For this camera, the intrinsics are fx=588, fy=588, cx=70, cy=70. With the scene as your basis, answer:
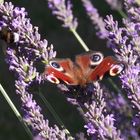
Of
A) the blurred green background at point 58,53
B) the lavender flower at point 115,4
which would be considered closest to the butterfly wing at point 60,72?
the lavender flower at point 115,4

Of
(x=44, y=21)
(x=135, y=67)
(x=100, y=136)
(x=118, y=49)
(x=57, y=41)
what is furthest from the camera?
(x=44, y=21)

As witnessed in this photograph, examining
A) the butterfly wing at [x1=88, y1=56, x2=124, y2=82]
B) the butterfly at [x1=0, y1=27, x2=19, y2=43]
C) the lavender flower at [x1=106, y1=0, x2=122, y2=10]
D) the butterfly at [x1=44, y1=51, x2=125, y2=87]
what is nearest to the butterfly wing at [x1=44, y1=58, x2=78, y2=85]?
the butterfly at [x1=44, y1=51, x2=125, y2=87]

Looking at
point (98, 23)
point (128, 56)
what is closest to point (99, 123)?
point (128, 56)

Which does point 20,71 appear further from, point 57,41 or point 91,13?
point 57,41

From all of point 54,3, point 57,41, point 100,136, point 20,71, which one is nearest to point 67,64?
point 20,71

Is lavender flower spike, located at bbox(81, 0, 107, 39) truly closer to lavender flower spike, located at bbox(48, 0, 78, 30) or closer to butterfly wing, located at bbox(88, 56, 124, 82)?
lavender flower spike, located at bbox(48, 0, 78, 30)

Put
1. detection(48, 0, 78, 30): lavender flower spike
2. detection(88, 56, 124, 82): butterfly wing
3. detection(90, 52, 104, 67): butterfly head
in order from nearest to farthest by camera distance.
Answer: detection(88, 56, 124, 82): butterfly wing
detection(90, 52, 104, 67): butterfly head
detection(48, 0, 78, 30): lavender flower spike

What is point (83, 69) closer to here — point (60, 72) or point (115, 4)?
point (60, 72)
